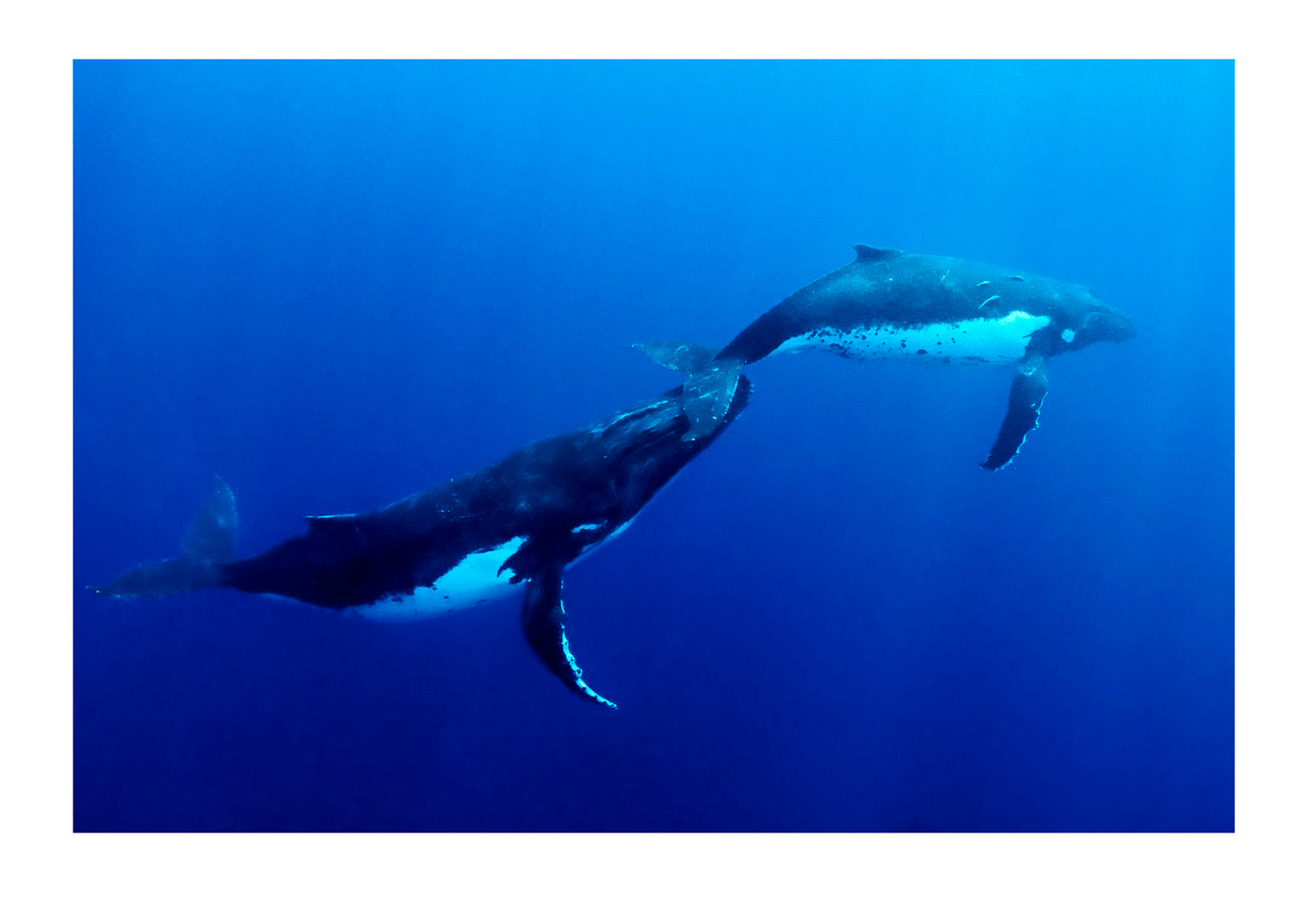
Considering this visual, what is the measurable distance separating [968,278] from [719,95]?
818 cm

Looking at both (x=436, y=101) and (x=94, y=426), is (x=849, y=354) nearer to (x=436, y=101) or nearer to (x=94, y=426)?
(x=436, y=101)

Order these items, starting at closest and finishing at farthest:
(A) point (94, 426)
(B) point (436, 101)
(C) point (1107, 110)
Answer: (A) point (94, 426)
(B) point (436, 101)
(C) point (1107, 110)

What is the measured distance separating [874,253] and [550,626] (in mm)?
5324

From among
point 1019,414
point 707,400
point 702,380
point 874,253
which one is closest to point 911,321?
point 874,253

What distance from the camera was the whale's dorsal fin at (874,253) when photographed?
28.5ft

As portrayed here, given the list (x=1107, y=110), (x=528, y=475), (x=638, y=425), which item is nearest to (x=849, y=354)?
(x=638, y=425)

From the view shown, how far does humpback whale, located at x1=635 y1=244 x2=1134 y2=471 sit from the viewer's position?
8.36 m

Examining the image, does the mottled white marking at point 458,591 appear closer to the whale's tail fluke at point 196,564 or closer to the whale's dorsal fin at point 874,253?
the whale's tail fluke at point 196,564

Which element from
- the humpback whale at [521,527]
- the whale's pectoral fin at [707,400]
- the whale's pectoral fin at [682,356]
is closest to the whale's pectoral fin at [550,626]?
the humpback whale at [521,527]

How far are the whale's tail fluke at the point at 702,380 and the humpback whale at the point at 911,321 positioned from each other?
0.02 m

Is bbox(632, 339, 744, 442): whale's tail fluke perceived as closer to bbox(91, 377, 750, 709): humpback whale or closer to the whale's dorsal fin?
bbox(91, 377, 750, 709): humpback whale

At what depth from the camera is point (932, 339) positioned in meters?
8.53

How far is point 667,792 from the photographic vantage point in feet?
33.8

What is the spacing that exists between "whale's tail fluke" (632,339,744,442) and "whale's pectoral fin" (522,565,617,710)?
5.70 ft
